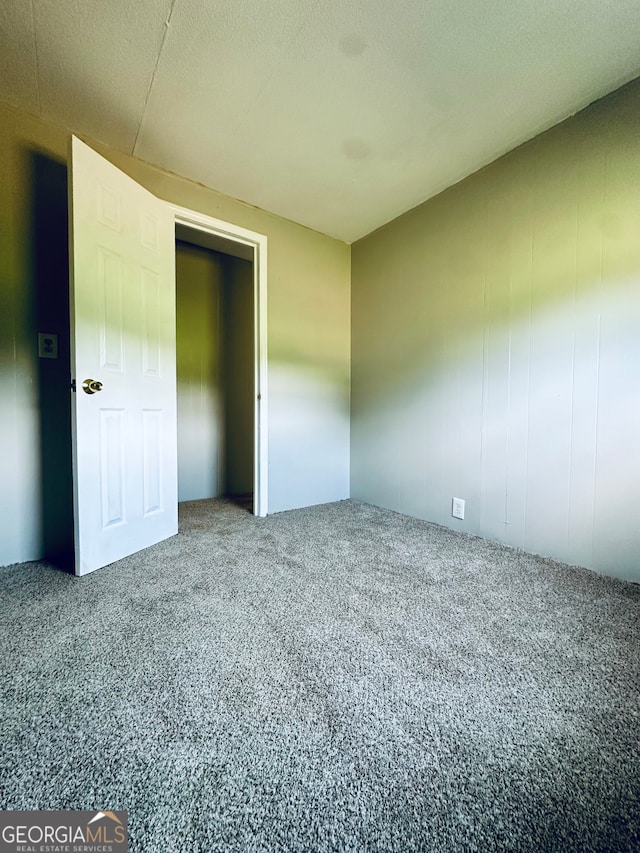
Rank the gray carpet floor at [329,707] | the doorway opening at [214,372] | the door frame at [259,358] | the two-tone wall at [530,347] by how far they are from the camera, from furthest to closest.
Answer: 1. the doorway opening at [214,372]
2. the door frame at [259,358]
3. the two-tone wall at [530,347]
4. the gray carpet floor at [329,707]

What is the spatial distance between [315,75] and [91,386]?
1.76m

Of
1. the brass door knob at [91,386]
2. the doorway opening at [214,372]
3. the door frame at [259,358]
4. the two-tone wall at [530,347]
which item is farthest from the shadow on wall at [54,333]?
the two-tone wall at [530,347]

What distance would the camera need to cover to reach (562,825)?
64 centimetres

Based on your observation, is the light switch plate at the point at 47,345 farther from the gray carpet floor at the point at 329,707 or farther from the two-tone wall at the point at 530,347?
the two-tone wall at the point at 530,347

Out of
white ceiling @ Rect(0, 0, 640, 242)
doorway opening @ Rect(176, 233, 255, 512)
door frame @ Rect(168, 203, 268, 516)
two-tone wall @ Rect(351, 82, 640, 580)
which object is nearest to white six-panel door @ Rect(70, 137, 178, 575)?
white ceiling @ Rect(0, 0, 640, 242)

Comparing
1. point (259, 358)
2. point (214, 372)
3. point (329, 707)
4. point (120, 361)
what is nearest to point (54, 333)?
point (120, 361)

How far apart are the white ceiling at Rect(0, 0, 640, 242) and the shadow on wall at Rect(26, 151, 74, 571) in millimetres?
362

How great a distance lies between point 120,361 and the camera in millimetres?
1841

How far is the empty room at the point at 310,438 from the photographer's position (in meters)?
0.73

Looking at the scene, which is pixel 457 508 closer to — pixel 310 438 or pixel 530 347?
pixel 530 347

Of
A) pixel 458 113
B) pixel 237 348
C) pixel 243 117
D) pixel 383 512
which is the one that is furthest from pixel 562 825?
pixel 237 348

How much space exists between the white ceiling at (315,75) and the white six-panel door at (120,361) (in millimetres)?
310

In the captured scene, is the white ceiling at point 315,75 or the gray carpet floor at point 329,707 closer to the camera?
the gray carpet floor at point 329,707

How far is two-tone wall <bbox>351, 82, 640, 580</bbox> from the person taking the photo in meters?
1.58
